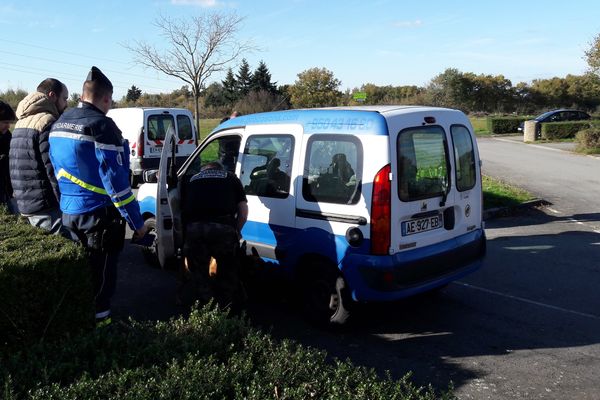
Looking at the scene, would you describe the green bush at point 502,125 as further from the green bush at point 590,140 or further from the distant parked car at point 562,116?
the green bush at point 590,140

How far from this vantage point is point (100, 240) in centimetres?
418

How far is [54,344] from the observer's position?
322 cm

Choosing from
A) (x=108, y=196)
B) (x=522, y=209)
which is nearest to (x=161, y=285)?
(x=108, y=196)

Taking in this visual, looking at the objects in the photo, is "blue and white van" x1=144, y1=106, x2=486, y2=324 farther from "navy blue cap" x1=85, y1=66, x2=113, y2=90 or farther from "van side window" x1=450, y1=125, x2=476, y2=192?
"navy blue cap" x1=85, y1=66, x2=113, y2=90

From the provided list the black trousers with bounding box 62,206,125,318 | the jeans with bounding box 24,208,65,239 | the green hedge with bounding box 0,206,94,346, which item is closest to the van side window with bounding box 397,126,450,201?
the black trousers with bounding box 62,206,125,318

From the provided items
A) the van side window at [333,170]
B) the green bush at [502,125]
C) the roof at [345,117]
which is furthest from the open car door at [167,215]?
the green bush at [502,125]

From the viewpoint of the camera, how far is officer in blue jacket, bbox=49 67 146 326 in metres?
4.08

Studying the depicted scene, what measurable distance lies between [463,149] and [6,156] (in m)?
4.77

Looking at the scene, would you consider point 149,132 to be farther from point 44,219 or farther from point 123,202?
point 123,202

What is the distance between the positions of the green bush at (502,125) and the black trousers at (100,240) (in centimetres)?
3436

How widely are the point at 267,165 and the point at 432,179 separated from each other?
5.41 feet

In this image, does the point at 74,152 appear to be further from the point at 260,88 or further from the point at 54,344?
the point at 260,88

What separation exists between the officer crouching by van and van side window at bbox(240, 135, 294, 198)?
41cm

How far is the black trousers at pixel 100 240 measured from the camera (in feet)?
13.7
